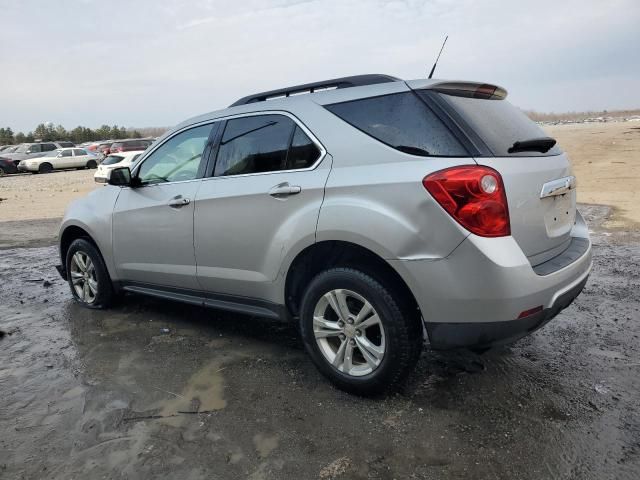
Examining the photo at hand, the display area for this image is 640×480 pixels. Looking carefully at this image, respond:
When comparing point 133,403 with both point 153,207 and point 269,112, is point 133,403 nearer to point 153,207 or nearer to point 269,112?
point 153,207

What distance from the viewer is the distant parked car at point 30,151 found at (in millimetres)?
31141

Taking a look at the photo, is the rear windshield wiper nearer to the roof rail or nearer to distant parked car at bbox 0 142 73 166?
the roof rail

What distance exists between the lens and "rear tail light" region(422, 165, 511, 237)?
266 centimetres

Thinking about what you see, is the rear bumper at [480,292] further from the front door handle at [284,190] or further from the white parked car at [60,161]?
the white parked car at [60,161]

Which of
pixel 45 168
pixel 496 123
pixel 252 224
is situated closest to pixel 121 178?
pixel 252 224

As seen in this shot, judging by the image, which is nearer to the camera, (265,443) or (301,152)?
(265,443)

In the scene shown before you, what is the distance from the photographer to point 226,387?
11.1ft

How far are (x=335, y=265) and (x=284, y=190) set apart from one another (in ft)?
1.86

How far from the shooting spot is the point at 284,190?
3314mm

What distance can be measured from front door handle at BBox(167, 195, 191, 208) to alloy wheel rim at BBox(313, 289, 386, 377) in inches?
55.3

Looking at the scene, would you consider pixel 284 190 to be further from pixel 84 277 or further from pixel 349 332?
pixel 84 277

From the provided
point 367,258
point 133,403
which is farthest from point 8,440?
point 367,258

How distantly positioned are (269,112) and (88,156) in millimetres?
31752

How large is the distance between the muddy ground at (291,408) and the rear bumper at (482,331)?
0.45 meters
